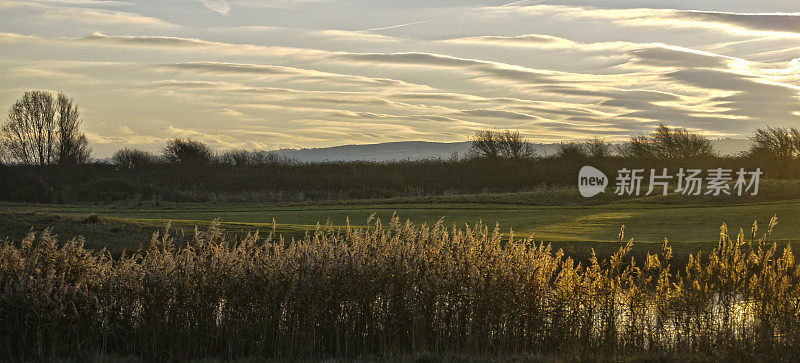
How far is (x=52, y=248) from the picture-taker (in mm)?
11016

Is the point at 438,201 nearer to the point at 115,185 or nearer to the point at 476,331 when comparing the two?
the point at 115,185

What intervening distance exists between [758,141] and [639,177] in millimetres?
14105

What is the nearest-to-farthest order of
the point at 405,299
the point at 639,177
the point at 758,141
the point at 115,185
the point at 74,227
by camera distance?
the point at 405,299, the point at 74,227, the point at 115,185, the point at 639,177, the point at 758,141

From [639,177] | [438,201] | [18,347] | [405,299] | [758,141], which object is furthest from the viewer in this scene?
[758,141]

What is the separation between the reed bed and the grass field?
19.2 feet

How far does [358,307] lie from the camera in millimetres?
10617

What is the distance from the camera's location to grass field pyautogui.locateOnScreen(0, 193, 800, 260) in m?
22.8

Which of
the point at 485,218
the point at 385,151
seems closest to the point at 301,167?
the point at 485,218

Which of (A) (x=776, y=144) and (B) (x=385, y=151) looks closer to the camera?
(A) (x=776, y=144)

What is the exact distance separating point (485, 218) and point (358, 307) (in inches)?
869

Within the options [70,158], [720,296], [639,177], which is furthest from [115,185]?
[720,296]

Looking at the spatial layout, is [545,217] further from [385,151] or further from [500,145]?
[385,151]

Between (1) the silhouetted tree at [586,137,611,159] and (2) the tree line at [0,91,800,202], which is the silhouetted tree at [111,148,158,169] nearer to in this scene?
(2) the tree line at [0,91,800,202]

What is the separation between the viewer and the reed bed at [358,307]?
1022 centimetres
